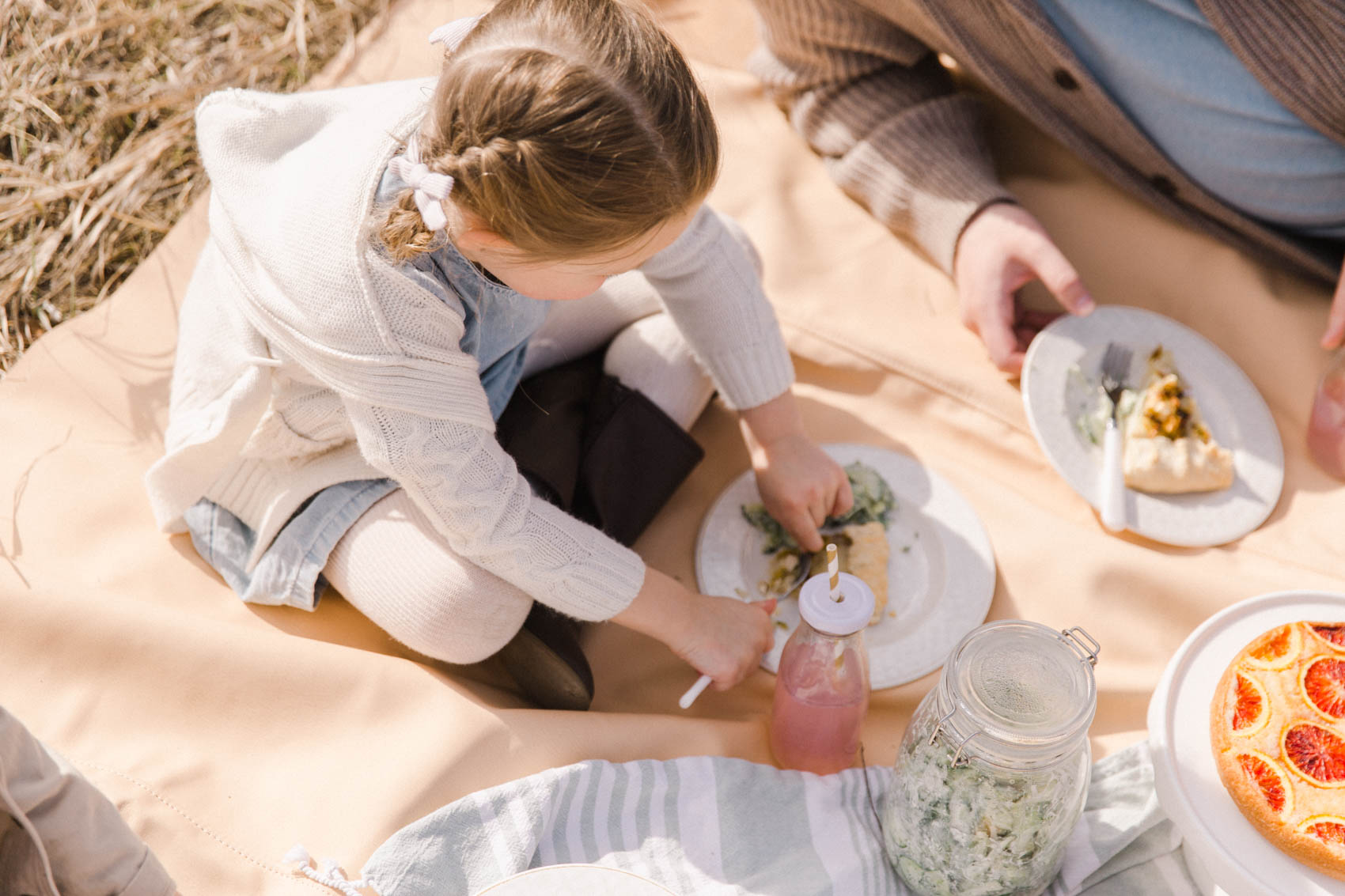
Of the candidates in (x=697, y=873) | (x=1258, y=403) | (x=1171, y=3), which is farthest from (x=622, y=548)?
(x=1171, y=3)

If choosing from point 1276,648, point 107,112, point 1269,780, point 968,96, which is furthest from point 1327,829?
point 107,112

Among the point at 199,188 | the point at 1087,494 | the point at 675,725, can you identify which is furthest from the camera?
the point at 199,188

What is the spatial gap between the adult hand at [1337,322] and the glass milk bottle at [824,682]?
708mm

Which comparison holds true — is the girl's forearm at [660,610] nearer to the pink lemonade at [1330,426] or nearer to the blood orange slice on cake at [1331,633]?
the blood orange slice on cake at [1331,633]

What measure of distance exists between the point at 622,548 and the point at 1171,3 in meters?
0.89

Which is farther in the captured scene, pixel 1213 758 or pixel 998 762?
pixel 1213 758

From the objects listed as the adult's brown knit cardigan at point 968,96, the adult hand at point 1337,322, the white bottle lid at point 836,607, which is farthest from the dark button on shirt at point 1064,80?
the white bottle lid at point 836,607

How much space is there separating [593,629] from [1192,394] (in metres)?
0.75

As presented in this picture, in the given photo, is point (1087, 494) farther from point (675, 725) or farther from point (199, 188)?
point (199, 188)

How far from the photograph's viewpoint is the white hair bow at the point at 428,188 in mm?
762

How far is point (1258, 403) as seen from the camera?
123 centimetres

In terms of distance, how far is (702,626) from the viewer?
1.02m

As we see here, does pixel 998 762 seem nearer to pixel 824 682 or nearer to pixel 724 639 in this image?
pixel 824 682

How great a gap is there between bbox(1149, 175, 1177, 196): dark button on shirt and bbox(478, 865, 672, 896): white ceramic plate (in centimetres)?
107
